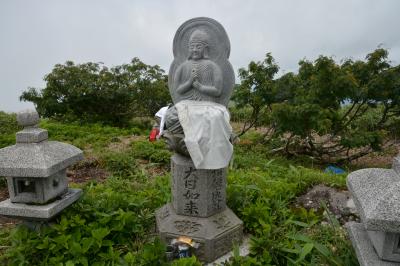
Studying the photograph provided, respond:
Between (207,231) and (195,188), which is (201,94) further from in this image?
(207,231)

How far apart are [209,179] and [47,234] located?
1.81 m

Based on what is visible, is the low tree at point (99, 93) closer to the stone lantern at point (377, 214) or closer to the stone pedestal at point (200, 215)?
the stone pedestal at point (200, 215)

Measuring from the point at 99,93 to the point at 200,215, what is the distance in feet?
24.8

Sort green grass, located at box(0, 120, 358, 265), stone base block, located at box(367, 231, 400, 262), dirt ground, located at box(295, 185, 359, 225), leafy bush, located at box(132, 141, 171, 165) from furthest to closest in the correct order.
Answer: leafy bush, located at box(132, 141, 171, 165) → dirt ground, located at box(295, 185, 359, 225) → green grass, located at box(0, 120, 358, 265) → stone base block, located at box(367, 231, 400, 262)

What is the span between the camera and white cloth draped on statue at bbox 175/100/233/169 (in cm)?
323

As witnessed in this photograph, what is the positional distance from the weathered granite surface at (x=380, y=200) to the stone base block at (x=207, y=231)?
1463mm

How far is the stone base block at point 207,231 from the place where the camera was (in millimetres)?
3342

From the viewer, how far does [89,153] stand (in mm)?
7230

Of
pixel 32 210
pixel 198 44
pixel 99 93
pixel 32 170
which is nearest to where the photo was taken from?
pixel 32 170

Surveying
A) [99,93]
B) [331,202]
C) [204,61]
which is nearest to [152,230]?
[204,61]

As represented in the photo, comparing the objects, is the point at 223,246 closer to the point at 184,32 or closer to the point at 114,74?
the point at 184,32

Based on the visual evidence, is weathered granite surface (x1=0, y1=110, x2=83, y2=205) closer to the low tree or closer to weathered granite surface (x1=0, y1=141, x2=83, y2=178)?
weathered granite surface (x1=0, y1=141, x2=83, y2=178)

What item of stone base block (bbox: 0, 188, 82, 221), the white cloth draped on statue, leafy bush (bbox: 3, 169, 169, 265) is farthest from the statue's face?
stone base block (bbox: 0, 188, 82, 221)

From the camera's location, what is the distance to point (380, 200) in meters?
2.10
